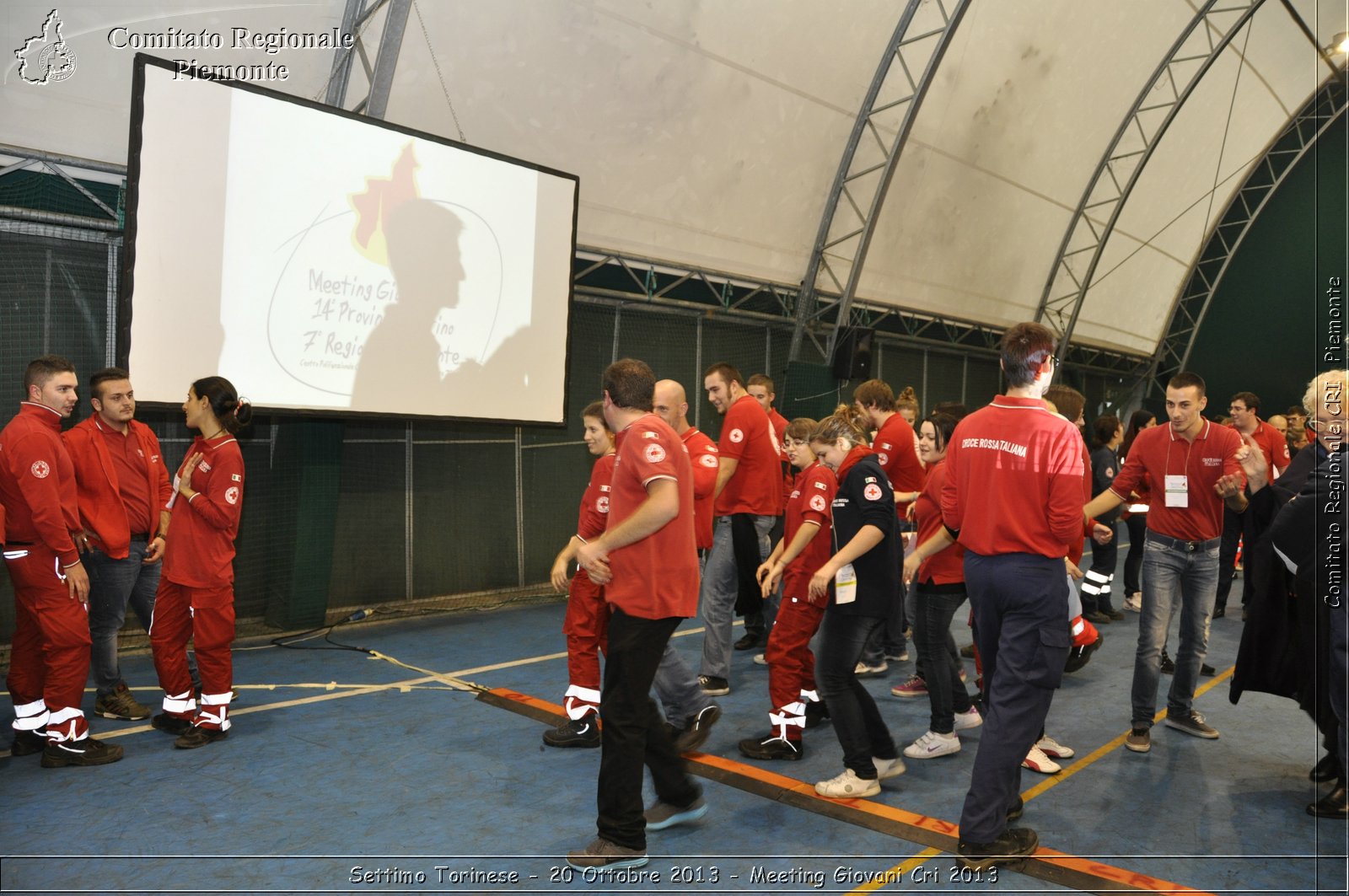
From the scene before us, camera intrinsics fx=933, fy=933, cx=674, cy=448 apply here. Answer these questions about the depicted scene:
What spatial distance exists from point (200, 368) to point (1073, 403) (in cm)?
552

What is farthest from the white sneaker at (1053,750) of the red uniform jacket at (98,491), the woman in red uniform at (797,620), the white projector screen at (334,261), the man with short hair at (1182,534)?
the white projector screen at (334,261)

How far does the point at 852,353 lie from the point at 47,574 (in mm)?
9749

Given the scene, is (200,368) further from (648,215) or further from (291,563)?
(648,215)

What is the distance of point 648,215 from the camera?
1000 cm

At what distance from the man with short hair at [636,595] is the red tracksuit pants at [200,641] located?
2405mm

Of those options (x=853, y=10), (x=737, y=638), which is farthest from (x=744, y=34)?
(x=737, y=638)

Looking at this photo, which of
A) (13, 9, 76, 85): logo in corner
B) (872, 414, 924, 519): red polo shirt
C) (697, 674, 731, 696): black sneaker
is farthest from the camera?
(872, 414, 924, 519): red polo shirt

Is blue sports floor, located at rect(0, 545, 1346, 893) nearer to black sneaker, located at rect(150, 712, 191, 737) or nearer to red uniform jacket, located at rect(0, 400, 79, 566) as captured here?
black sneaker, located at rect(150, 712, 191, 737)

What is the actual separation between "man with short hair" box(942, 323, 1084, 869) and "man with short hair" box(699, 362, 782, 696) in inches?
93.6

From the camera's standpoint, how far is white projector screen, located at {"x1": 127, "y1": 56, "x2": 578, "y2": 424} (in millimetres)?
6047

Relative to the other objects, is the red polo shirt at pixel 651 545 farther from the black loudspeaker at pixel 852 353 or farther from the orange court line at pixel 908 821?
the black loudspeaker at pixel 852 353

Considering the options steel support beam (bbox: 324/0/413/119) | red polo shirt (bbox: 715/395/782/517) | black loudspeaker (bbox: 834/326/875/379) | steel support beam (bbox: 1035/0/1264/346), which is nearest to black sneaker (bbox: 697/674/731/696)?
red polo shirt (bbox: 715/395/782/517)

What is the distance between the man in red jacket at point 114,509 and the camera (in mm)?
4969

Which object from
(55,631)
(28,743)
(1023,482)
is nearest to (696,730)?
(1023,482)
